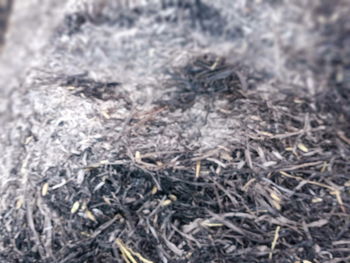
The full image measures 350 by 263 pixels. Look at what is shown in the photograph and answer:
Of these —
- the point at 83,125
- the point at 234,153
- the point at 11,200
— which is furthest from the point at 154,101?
the point at 11,200

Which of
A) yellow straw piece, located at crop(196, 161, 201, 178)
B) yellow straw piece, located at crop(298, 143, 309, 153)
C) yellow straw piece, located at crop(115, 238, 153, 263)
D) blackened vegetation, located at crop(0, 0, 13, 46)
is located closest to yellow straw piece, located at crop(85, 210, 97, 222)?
yellow straw piece, located at crop(115, 238, 153, 263)

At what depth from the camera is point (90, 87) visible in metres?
2.88

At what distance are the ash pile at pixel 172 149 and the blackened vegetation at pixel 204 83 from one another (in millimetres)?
14

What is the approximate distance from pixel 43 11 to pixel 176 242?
10.4ft

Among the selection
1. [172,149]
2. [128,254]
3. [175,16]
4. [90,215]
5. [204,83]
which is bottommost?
[128,254]

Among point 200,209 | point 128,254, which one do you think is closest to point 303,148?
point 200,209

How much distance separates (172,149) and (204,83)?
767 millimetres

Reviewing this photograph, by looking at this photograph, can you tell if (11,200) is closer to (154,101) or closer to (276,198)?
(154,101)

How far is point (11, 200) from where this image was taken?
2318 mm

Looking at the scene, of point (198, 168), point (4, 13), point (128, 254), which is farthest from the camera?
point (4, 13)

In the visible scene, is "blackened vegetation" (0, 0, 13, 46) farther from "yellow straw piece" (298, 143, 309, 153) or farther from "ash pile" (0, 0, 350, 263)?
"yellow straw piece" (298, 143, 309, 153)

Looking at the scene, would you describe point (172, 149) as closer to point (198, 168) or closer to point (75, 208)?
point (198, 168)

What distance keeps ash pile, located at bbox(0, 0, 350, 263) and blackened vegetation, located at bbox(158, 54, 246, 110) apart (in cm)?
1

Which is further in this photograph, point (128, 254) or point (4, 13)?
point (4, 13)
